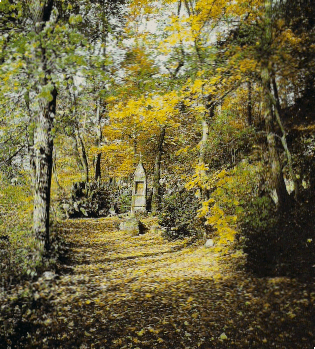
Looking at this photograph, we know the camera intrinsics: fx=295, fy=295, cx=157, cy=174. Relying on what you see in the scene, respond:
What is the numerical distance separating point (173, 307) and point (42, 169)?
3004 millimetres

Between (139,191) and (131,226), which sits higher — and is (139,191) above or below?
above

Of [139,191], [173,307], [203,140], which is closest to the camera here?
[173,307]

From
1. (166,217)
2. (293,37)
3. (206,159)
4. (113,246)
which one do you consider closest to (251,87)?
(293,37)

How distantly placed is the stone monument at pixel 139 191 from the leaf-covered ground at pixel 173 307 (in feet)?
16.5

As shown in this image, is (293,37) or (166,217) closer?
(293,37)

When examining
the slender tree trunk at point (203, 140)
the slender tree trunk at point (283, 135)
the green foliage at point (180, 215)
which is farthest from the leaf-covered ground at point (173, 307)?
the slender tree trunk at point (203, 140)

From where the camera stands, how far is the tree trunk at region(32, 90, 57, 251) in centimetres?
476

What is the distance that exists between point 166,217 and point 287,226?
3908 mm

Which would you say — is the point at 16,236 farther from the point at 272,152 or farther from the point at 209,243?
the point at 272,152

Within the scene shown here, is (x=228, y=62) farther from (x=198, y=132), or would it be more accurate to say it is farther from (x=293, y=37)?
(x=198, y=132)

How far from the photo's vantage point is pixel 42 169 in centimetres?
493

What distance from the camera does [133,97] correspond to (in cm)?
526

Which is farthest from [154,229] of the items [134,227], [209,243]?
[209,243]

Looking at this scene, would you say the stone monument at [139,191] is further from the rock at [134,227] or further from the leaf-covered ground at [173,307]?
the leaf-covered ground at [173,307]
